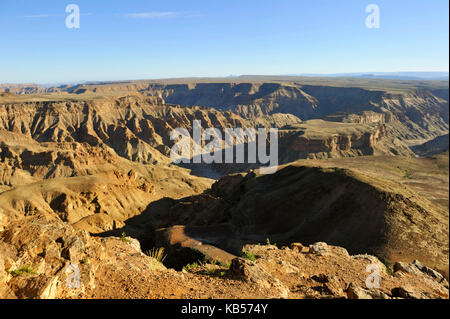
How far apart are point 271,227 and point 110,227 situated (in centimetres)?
2501

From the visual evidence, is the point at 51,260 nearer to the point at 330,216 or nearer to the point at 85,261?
the point at 85,261

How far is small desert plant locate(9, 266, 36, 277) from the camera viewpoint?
8367mm

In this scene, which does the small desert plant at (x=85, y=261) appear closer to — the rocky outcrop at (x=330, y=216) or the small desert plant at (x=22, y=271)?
the small desert plant at (x=22, y=271)

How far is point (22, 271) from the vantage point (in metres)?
8.52

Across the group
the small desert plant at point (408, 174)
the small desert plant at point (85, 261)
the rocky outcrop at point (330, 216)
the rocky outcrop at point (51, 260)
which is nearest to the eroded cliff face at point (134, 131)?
the small desert plant at point (408, 174)

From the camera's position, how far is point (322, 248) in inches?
710

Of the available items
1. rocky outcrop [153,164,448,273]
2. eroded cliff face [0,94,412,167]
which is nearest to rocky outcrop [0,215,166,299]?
rocky outcrop [153,164,448,273]

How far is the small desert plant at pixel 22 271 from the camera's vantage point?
27.5 ft

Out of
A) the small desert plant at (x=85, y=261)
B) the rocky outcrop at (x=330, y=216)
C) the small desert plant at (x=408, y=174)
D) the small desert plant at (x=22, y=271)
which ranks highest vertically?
the small desert plant at (x=22, y=271)

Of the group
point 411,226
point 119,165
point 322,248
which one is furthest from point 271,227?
point 119,165

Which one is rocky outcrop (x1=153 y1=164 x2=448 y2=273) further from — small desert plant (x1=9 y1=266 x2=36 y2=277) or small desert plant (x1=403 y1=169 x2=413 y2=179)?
small desert plant (x1=9 y1=266 x2=36 y2=277)

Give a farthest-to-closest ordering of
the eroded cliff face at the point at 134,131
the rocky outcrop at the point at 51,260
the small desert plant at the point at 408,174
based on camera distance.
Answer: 1. the eroded cliff face at the point at 134,131
2. the small desert plant at the point at 408,174
3. the rocky outcrop at the point at 51,260

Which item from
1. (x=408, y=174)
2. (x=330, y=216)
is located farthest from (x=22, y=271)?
(x=408, y=174)
